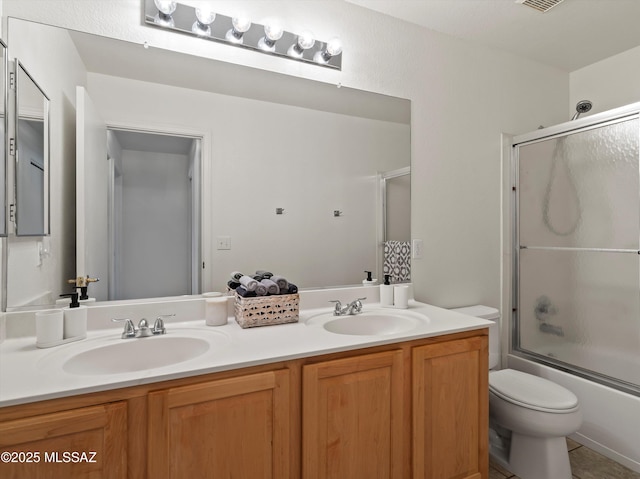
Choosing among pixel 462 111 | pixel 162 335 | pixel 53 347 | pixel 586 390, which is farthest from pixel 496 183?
pixel 53 347

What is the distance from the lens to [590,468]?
1771 mm

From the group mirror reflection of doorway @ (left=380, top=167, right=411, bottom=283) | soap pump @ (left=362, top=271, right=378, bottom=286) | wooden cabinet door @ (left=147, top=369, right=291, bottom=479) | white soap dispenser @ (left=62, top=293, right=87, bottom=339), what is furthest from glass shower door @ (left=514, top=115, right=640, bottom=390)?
white soap dispenser @ (left=62, top=293, right=87, bottom=339)

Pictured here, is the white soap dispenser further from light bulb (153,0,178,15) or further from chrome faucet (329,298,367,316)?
light bulb (153,0,178,15)

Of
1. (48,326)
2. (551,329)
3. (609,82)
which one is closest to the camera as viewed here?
(48,326)

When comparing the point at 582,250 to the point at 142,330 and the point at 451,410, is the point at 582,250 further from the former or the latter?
the point at 142,330

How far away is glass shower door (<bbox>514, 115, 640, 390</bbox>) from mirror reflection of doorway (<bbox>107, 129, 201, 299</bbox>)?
6.94ft

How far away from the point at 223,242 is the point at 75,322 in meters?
0.62

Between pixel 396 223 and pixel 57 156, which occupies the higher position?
pixel 57 156

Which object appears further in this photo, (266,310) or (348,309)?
(348,309)

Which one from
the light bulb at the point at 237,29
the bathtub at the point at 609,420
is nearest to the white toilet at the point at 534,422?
the bathtub at the point at 609,420

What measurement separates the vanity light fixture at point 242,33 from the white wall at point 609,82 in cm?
199

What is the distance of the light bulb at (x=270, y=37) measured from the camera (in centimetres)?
162

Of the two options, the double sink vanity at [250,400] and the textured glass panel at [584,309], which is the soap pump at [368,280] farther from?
the textured glass panel at [584,309]

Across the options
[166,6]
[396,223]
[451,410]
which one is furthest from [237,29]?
[451,410]
